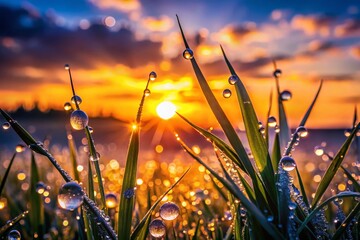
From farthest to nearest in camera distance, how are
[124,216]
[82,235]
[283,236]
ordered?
[82,235] < [124,216] < [283,236]

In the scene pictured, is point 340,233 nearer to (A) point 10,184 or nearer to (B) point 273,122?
(B) point 273,122

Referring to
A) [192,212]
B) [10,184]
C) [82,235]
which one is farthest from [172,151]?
[82,235]

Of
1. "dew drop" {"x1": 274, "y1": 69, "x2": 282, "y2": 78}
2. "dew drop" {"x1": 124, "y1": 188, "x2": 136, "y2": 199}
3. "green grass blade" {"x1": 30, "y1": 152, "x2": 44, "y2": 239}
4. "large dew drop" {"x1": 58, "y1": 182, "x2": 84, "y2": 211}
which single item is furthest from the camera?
"green grass blade" {"x1": 30, "y1": 152, "x2": 44, "y2": 239}

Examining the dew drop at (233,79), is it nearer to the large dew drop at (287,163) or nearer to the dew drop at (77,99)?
the large dew drop at (287,163)

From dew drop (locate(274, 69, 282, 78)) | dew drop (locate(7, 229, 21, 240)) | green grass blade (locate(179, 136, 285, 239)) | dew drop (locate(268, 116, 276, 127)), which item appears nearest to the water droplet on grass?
dew drop (locate(274, 69, 282, 78))

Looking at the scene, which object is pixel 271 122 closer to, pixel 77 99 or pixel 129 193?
pixel 129 193

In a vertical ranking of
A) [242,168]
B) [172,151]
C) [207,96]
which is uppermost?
[172,151]

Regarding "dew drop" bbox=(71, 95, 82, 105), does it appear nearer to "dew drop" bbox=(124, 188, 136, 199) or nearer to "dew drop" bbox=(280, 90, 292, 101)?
"dew drop" bbox=(124, 188, 136, 199)
